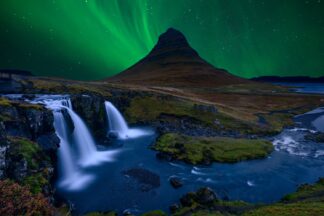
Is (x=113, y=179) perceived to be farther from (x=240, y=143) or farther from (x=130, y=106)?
(x=130, y=106)

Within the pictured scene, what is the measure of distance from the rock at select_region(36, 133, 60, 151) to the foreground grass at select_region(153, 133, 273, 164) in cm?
1625

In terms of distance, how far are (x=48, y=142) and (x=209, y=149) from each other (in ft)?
80.0

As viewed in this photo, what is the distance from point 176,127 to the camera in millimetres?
56938

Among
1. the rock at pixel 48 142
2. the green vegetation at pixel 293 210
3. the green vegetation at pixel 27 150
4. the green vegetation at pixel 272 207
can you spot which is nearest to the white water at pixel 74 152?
the rock at pixel 48 142

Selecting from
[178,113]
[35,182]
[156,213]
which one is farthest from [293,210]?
[178,113]

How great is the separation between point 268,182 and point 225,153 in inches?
379

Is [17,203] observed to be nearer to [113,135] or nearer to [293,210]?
[293,210]

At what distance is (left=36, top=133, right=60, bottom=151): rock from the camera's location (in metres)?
31.9

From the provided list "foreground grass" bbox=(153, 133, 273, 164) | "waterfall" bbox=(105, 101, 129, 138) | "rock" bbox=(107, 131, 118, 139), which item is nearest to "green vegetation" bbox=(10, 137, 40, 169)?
"foreground grass" bbox=(153, 133, 273, 164)

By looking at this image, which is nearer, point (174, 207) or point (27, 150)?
point (174, 207)

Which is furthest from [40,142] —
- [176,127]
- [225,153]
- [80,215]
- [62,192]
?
[176,127]

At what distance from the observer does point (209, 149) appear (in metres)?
40.4

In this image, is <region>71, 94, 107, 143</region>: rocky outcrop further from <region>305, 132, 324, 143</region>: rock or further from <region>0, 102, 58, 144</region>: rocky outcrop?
<region>305, 132, 324, 143</region>: rock

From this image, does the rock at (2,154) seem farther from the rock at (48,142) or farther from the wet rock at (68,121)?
the wet rock at (68,121)
